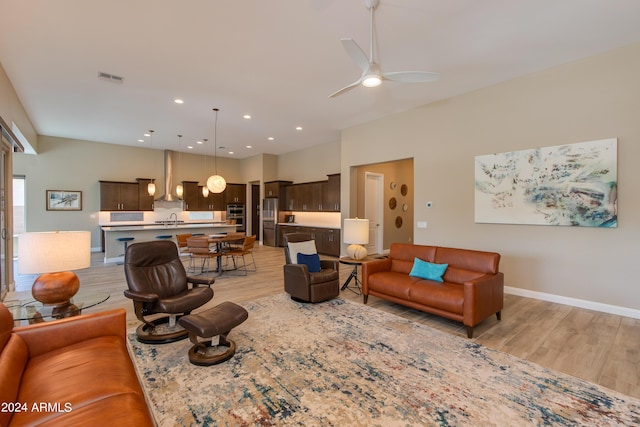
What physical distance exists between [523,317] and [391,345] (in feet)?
6.74

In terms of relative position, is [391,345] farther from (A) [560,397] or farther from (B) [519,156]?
(B) [519,156]

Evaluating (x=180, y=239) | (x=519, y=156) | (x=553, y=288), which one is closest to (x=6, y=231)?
(x=180, y=239)

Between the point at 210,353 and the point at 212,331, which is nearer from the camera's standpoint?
the point at 212,331

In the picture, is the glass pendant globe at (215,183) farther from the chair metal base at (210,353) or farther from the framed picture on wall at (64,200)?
the framed picture on wall at (64,200)

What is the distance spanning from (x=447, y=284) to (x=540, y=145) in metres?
2.61

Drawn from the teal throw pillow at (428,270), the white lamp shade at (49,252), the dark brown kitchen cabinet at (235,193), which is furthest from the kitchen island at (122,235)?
the teal throw pillow at (428,270)

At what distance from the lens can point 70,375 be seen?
163cm

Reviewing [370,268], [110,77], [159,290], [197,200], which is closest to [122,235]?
[197,200]

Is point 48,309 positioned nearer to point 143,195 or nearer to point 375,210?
point 375,210

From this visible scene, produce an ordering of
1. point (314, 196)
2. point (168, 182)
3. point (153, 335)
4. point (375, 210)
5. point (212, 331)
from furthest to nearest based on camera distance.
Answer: point (168, 182) < point (314, 196) < point (375, 210) < point (153, 335) < point (212, 331)

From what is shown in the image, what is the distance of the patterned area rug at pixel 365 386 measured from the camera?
1.96 m

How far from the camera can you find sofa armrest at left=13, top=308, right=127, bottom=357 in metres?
1.90

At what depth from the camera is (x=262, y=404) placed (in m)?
2.08

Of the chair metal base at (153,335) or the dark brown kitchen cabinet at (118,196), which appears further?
the dark brown kitchen cabinet at (118,196)
